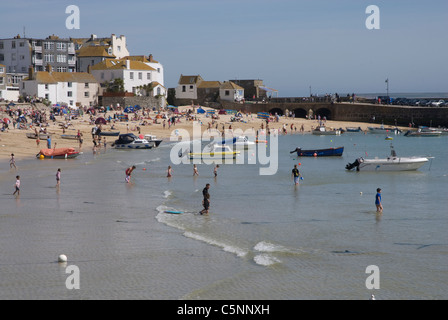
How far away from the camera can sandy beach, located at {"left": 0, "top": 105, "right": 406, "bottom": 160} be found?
4900 cm

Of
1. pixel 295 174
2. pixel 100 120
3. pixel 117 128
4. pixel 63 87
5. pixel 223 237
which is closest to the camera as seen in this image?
pixel 223 237

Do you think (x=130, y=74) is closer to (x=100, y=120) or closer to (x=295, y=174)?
(x=100, y=120)

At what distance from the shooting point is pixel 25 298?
14703 mm

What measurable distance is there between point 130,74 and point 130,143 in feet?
112

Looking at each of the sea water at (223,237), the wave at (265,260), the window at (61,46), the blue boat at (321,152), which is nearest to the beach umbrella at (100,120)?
the blue boat at (321,152)

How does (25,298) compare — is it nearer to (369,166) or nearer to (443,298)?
(443,298)

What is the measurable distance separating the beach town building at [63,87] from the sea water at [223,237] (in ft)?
134

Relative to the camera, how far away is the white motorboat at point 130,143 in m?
55.0

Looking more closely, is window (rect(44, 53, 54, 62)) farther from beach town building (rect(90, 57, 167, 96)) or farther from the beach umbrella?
the beach umbrella

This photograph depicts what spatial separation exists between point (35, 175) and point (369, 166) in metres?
22.1

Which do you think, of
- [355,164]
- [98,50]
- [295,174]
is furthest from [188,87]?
[295,174]

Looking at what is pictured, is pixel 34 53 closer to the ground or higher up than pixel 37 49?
closer to the ground

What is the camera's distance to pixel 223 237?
2102 cm
